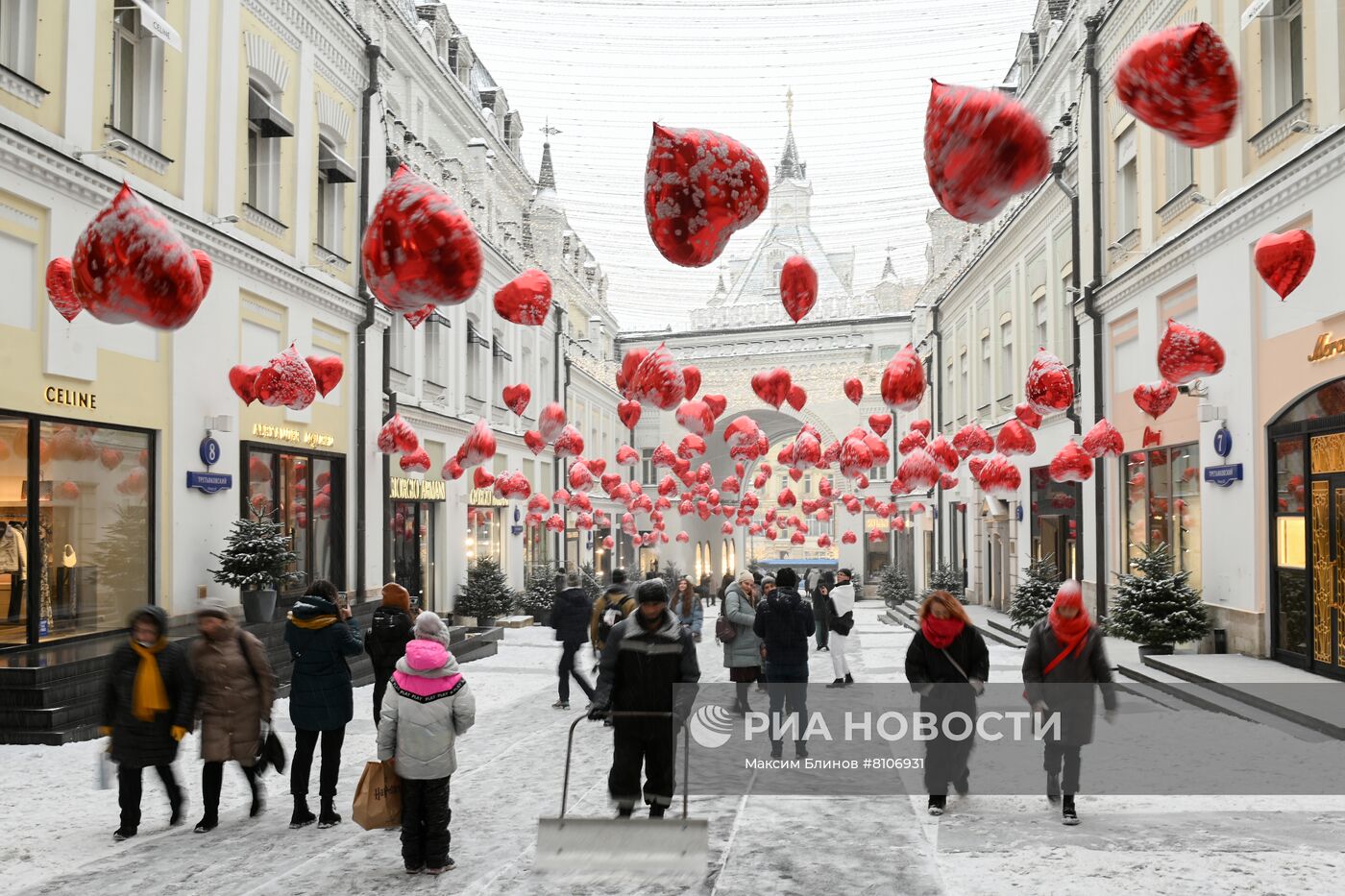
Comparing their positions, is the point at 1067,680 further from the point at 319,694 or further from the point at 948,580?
the point at 948,580

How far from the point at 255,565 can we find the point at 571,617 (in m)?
4.17

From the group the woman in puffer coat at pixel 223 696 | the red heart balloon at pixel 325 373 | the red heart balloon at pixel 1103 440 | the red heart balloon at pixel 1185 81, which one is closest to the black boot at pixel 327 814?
the woman in puffer coat at pixel 223 696

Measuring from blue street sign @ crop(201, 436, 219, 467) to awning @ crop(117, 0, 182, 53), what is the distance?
460cm

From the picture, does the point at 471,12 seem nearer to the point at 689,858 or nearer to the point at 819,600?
the point at 689,858

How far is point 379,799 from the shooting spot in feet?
19.2

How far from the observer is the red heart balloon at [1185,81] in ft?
15.5

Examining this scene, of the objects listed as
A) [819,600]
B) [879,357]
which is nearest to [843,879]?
[819,600]

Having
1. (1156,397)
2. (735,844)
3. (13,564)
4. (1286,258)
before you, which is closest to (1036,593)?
(1156,397)

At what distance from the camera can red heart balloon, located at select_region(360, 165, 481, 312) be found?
5742 mm

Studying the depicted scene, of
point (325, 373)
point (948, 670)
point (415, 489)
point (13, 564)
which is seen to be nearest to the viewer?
point (948, 670)

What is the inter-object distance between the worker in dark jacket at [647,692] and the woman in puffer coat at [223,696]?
2.19 m

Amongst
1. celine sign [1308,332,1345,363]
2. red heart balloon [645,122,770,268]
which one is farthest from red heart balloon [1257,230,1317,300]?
red heart balloon [645,122,770,268]

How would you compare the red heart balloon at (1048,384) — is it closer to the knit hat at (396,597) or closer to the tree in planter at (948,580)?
the knit hat at (396,597)

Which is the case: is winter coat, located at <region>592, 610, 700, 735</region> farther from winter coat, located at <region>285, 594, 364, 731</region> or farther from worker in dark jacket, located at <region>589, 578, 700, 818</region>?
winter coat, located at <region>285, 594, 364, 731</region>
